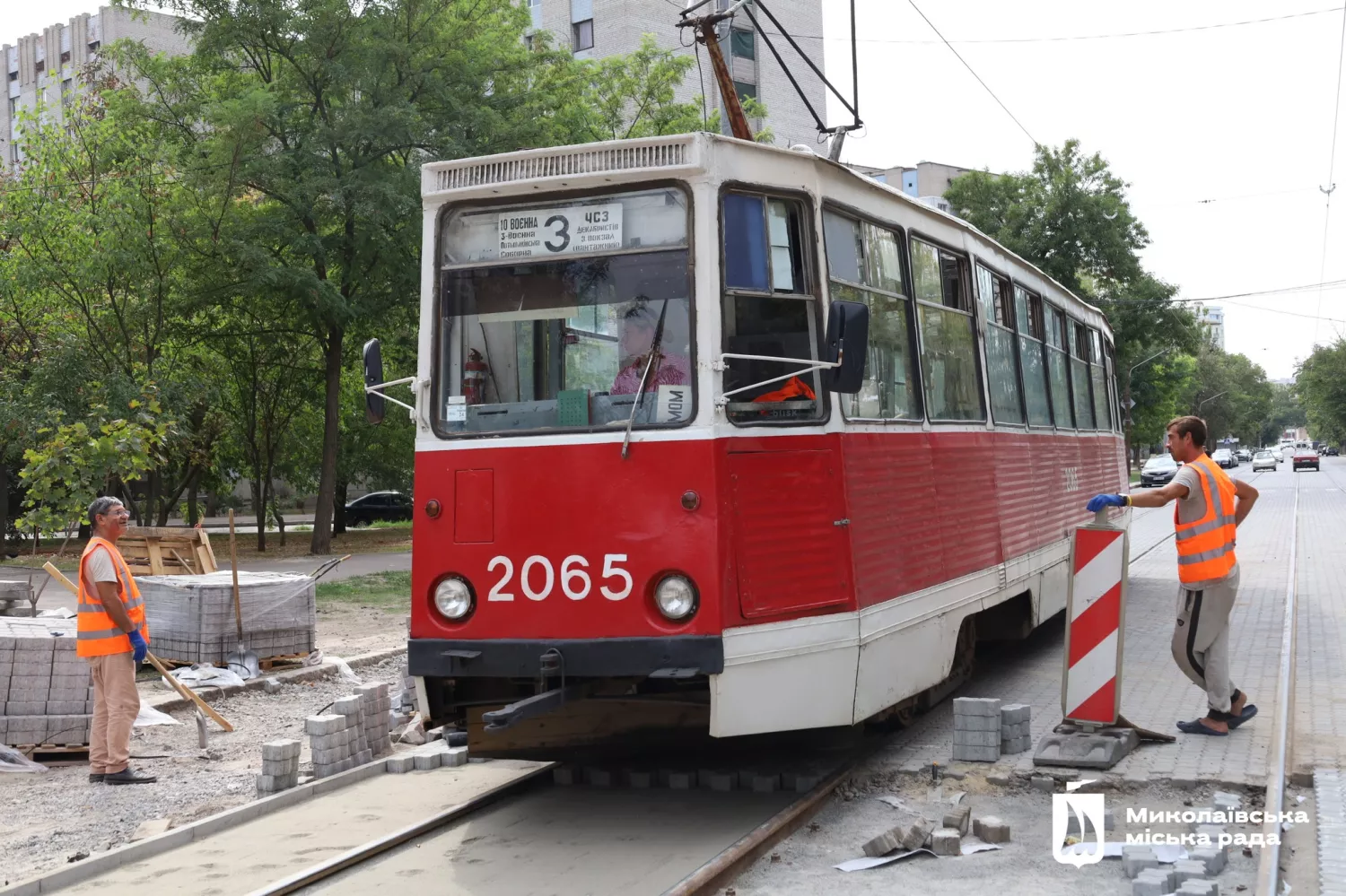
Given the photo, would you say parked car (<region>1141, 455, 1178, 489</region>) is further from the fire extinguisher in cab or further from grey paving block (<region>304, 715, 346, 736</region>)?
the fire extinguisher in cab

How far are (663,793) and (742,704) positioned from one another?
1279mm

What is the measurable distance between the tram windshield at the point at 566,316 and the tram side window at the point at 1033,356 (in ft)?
16.7

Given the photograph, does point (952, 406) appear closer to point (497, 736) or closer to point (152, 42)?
point (497, 736)

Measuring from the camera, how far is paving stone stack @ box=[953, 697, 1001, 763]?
732 centimetres

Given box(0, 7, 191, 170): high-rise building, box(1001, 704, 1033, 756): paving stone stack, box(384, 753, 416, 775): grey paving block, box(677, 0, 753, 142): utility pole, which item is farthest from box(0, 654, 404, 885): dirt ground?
box(0, 7, 191, 170): high-rise building

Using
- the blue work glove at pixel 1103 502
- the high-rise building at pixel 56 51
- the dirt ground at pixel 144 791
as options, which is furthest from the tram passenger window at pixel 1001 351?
the high-rise building at pixel 56 51

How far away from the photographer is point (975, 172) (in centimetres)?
4688

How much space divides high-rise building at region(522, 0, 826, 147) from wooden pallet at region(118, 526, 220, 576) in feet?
102

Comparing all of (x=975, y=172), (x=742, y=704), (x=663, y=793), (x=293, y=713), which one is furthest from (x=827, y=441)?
(x=975, y=172)

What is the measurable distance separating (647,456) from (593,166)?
1.42 m

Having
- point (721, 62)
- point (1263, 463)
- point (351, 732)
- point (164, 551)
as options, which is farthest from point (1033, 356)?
point (1263, 463)

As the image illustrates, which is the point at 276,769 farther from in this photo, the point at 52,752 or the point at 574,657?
the point at 52,752

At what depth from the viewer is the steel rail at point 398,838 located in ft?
17.8

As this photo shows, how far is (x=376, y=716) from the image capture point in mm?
8305
